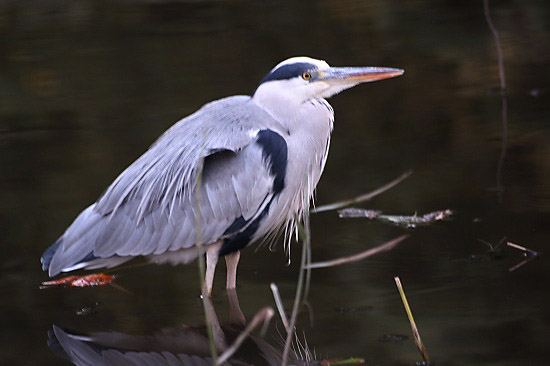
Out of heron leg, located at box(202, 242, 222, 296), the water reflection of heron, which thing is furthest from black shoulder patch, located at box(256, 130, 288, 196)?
the water reflection of heron

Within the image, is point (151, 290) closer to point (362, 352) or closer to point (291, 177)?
point (291, 177)

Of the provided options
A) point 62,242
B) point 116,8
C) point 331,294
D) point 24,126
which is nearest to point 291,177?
point 331,294

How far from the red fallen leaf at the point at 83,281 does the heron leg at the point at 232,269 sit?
0.65 meters

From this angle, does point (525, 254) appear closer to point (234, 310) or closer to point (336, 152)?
point (234, 310)

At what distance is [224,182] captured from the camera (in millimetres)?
5055

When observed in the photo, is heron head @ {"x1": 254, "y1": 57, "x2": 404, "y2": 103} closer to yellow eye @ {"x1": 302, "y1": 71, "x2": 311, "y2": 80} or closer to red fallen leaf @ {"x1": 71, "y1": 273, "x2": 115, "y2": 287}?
yellow eye @ {"x1": 302, "y1": 71, "x2": 311, "y2": 80}

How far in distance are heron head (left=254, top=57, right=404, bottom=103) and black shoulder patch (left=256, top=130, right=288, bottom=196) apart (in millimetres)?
226

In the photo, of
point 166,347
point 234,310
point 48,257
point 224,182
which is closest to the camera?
point 166,347

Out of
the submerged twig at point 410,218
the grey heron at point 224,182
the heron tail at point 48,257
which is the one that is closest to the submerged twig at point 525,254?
the submerged twig at point 410,218

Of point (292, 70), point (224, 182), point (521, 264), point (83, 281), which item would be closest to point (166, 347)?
point (224, 182)

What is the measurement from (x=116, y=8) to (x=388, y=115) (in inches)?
266

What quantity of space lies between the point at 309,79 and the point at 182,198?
0.85 meters

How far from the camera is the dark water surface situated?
4.63 metres

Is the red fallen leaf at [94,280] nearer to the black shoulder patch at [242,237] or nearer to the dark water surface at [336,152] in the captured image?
the dark water surface at [336,152]
